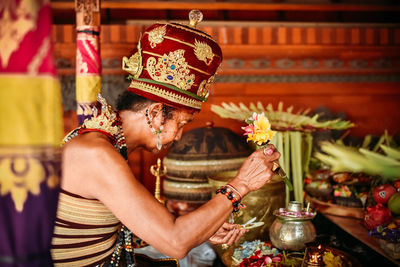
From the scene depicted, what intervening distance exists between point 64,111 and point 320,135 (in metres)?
2.08

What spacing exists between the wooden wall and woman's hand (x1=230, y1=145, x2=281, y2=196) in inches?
76.1

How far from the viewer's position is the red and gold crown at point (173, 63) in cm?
157

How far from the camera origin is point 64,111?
11.3ft

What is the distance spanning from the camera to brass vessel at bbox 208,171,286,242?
6.68 feet

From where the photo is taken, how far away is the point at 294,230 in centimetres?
188

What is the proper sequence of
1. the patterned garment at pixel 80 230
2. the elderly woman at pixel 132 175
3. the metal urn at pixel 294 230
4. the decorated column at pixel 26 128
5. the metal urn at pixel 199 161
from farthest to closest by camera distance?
the metal urn at pixel 199 161 < the metal urn at pixel 294 230 < the patterned garment at pixel 80 230 < the elderly woman at pixel 132 175 < the decorated column at pixel 26 128

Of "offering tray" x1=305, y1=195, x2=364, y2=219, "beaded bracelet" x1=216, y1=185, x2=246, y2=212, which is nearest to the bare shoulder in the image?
"beaded bracelet" x1=216, y1=185, x2=246, y2=212

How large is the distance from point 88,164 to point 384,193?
1449 millimetres

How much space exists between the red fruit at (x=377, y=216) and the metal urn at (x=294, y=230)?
0.31 meters

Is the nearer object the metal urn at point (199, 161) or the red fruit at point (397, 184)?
the red fruit at point (397, 184)

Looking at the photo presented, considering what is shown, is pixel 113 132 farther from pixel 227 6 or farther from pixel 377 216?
pixel 227 6

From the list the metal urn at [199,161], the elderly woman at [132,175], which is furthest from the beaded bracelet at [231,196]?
the metal urn at [199,161]

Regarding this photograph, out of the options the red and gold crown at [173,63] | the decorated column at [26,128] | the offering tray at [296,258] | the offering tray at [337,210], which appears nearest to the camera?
the decorated column at [26,128]

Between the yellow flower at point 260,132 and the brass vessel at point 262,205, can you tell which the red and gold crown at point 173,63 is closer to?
the yellow flower at point 260,132
